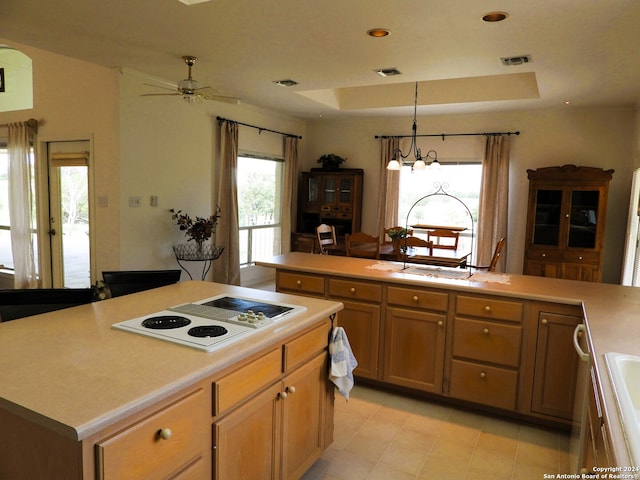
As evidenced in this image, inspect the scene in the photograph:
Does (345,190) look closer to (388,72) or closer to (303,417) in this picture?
(388,72)

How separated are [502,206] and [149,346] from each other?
18.5 ft

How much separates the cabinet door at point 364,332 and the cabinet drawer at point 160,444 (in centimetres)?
183

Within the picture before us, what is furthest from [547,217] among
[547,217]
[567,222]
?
[567,222]

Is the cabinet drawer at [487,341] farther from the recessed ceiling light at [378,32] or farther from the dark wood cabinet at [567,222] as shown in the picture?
the dark wood cabinet at [567,222]

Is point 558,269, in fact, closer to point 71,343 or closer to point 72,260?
point 71,343

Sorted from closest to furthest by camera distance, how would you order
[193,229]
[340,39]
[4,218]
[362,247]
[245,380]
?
1. [245,380]
2. [340,39]
3. [193,229]
4. [362,247]
5. [4,218]

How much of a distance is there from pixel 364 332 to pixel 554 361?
1.21m

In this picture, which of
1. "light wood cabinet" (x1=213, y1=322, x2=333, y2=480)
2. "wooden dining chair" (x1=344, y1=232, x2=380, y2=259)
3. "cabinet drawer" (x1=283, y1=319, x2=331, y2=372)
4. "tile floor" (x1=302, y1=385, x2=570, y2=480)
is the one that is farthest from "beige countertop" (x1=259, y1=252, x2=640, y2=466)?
"wooden dining chair" (x1=344, y1=232, x2=380, y2=259)

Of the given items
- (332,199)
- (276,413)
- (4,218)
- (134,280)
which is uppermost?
(332,199)

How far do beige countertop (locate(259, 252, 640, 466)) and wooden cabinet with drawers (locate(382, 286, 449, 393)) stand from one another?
0.38 ft

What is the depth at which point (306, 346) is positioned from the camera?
2020 mm

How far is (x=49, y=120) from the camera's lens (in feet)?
16.1

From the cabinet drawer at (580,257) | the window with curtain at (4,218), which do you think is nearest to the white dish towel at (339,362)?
the cabinet drawer at (580,257)

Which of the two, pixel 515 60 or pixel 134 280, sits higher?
pixel 515 60
